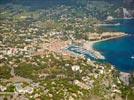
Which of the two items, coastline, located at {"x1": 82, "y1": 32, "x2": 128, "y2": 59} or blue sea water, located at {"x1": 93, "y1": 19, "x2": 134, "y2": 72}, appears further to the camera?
coastline, located at {"x1": 82, "y1": 32, "x2": 128, "y2": 59}

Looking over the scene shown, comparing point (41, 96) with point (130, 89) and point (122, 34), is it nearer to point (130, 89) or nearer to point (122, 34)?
point (130, 89)

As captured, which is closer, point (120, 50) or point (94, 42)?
point (120, 50)

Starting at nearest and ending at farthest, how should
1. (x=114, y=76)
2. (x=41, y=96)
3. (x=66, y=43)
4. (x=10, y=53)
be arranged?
(x=41, y=96) → (x=114, y=76) → (x=10, y=53) → (x=66, y=43)

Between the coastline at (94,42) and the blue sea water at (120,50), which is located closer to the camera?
the blue sea water at (120,50)

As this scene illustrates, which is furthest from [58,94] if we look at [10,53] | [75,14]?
[75,14]

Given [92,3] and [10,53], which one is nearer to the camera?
[10,53]

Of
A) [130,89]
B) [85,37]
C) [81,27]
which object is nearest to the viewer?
[130,89]
